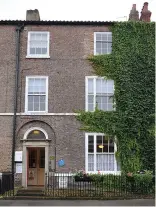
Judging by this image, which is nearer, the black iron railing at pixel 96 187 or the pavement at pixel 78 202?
the pavement at pixel 78 202

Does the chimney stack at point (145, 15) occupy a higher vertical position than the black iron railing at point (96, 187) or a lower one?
higher

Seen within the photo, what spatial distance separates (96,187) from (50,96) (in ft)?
20.8

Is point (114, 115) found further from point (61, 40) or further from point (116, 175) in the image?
point (61, 40)

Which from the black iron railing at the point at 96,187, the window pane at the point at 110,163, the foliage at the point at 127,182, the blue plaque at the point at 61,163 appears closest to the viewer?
the black iron railing at the point at 96,187

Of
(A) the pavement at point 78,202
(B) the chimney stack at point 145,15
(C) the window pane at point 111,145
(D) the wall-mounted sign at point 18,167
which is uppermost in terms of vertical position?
(B) the chimney stack at point 145,15

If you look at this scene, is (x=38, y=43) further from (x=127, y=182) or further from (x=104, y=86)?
(x=127, y=182)

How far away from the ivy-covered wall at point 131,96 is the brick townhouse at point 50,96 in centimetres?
59

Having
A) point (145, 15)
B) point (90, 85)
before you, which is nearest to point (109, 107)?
point (90, 85)

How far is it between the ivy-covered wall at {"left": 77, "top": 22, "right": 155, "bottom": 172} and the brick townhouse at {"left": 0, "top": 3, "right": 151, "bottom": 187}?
0.59 metres

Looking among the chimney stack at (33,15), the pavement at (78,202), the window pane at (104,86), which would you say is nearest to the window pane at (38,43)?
the chimney stack at (33,15)

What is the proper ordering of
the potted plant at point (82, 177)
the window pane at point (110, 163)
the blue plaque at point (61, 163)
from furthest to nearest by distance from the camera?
the window pane at point (110, 163)
the blue plaque at point (61, 163)
the potted plant at point (82, 177)

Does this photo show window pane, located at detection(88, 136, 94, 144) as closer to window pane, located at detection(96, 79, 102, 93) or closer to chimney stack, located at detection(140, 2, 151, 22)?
window pane, located at detection(96, 79, 102, 93)

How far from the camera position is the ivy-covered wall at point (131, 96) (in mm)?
22312

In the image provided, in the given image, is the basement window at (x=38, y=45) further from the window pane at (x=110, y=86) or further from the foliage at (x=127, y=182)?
the foliage at (x=127, y=182)
